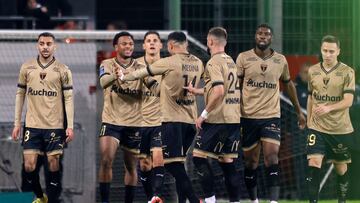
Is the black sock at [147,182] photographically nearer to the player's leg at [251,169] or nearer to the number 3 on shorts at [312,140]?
the player's leg at [251,169]

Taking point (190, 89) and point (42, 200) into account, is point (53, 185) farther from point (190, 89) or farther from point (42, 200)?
point (190, 89)

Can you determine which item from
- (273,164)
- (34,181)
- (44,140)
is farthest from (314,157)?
(34,181)

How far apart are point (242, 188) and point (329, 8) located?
304cm

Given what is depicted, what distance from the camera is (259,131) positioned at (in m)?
20.8

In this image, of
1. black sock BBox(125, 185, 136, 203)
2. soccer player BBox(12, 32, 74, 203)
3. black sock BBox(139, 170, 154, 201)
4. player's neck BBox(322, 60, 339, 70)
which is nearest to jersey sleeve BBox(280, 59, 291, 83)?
player's neck BBox(322, 60, 339, 70)

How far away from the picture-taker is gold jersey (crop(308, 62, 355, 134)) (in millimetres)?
20750

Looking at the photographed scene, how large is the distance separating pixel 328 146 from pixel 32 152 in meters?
3.86

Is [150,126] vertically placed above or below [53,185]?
above

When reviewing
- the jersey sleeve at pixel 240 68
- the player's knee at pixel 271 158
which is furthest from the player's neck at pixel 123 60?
the player's knee at pixel 271 158

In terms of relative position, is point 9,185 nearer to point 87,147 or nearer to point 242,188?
point 87,147

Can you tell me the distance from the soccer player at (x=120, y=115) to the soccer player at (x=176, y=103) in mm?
1006

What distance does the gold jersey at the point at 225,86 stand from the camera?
765 inches

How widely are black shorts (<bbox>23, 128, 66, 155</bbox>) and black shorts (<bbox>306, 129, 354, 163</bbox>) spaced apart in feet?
10.7

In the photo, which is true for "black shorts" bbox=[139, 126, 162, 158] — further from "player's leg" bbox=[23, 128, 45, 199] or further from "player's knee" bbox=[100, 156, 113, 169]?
"player's leg" bbox=[23, 128, 45, 199]
